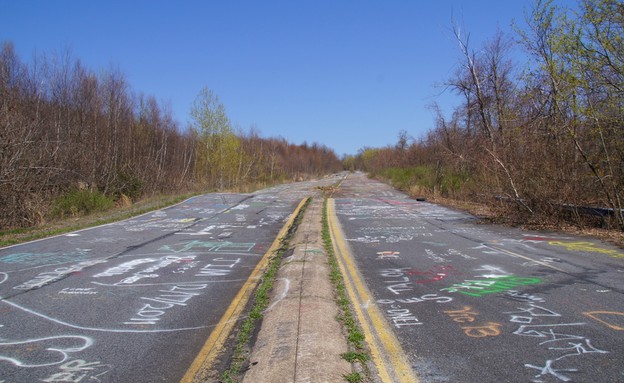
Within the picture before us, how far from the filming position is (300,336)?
4723 mm

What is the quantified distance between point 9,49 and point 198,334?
2351cm

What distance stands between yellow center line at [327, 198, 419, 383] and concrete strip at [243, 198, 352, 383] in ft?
0.96

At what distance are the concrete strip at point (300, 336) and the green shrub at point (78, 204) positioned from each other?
1443cm

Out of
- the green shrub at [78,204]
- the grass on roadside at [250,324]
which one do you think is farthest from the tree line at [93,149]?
the grass on roadside at [250,324]

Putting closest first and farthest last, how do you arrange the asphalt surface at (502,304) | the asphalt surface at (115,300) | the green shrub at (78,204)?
the asphalt surface at (502,304) → the asphalt surface at (115,300) → the green shrub at (78,204)

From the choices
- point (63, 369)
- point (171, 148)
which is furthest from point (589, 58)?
point (171, 148)

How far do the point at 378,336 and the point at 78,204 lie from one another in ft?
60.4

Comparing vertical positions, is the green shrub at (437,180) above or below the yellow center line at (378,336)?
above

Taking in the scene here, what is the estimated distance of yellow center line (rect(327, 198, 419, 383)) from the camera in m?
3.97

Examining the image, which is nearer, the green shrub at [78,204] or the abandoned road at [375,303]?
the abandoned road at [375,303]

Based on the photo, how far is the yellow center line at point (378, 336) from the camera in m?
3.97

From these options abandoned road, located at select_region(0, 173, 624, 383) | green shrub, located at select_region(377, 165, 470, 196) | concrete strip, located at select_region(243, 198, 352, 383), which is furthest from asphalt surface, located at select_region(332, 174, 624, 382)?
green shrub, located at select_region(377, 165, 470, 196)

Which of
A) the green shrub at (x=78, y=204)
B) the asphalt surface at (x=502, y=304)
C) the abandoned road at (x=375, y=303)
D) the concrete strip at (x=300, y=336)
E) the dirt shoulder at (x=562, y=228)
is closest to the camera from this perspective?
the concrete strip at (x=300, y=336)

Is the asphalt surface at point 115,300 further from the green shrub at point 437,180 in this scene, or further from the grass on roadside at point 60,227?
the green shrub at point 437,180
